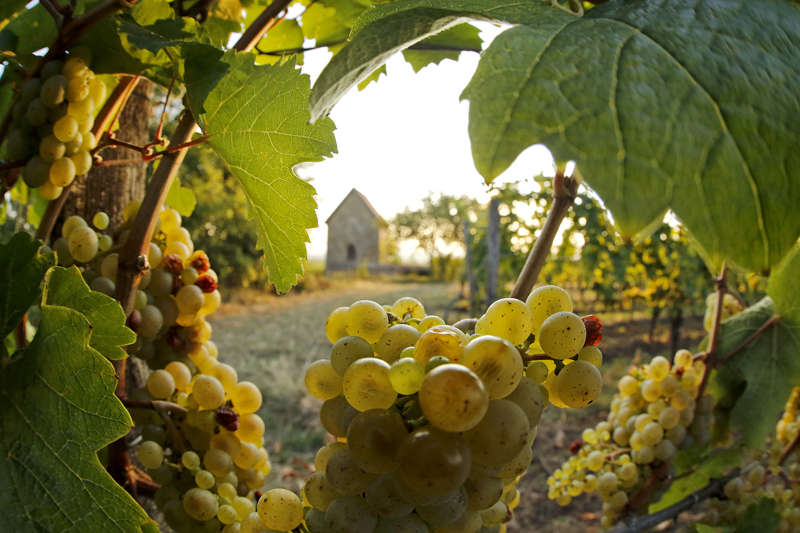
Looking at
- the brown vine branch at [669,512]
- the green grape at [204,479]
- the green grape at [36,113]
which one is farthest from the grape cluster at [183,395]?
the brown vine branch at [669,512]

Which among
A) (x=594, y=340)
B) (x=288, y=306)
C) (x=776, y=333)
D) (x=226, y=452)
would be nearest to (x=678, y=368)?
(x=776, y=333)

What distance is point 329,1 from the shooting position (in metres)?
0.71

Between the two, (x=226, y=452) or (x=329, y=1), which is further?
(x=329, y=1)

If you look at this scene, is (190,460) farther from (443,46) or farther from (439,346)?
(443,46)

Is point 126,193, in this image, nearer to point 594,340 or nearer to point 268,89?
point 268,89

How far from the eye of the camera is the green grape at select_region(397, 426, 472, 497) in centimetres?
31

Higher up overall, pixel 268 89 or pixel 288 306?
pixel 268 89

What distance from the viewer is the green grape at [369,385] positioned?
1.13 feet

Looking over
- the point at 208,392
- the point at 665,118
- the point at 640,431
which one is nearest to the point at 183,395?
the point at 208,392

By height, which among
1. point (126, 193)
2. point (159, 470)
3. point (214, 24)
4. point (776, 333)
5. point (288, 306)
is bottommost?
point (288, 306)

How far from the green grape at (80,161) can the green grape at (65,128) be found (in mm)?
23

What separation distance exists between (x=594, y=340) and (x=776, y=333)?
2.11 ft

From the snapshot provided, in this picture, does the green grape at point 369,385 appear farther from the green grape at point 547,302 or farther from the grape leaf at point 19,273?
the grape leaf at point 19,273

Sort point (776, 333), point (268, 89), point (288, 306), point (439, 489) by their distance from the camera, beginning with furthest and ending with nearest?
1. point (288, 306)
2. point (776, 333)
3. point (268, 89)
4. point (439, 489)
